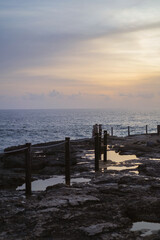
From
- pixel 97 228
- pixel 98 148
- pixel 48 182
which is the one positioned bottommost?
pixel 48 182

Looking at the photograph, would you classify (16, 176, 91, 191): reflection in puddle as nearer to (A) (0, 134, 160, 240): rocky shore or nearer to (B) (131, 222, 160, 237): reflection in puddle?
(A) (0, 134, 160, 240): rocky shore

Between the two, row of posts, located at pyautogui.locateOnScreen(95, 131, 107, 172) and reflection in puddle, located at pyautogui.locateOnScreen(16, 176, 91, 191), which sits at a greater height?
row of posts, located at pyautogui.locateOnScreen(95, 131, 107, 172)

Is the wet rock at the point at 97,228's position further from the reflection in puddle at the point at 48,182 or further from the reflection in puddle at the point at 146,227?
the reflection in puddle at the point at 48,182

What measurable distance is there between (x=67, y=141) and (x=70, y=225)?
187 inches

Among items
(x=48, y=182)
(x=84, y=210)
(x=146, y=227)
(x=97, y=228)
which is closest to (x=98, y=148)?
(x=48, y=182)

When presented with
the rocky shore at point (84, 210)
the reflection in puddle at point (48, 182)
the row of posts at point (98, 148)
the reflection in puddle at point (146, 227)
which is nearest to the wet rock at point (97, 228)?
the rocky shore at point (84, 210)

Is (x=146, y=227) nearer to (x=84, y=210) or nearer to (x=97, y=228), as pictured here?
(x=97, y=228)

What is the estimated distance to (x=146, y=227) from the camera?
6078 mm

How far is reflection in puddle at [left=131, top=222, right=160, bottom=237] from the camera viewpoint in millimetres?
5777

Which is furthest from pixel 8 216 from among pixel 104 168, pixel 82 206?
pixel 104 168

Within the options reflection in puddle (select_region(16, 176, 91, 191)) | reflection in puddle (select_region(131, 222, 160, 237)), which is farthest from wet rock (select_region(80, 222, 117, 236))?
reflection in puddle (select_region(16, 176, 91, 191))

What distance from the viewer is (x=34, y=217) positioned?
6.64 m

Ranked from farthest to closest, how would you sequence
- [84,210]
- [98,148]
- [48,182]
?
[98,148], [48,182], [84,210]

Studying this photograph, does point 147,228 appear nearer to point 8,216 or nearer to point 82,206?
point 82,206
